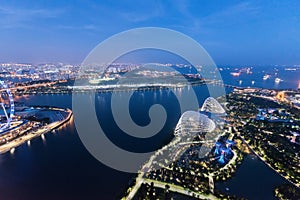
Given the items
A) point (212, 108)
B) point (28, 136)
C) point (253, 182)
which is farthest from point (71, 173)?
point (212, 108)

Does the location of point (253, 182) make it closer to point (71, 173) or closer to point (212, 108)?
point (71, 173)

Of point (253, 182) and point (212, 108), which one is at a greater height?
point (212, 108)

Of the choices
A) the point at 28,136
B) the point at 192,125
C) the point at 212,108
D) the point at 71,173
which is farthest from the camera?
the point at 212,108

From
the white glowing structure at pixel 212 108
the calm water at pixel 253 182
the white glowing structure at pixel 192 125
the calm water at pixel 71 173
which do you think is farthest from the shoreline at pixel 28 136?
Result: the white glowing structure at pixel 212 108

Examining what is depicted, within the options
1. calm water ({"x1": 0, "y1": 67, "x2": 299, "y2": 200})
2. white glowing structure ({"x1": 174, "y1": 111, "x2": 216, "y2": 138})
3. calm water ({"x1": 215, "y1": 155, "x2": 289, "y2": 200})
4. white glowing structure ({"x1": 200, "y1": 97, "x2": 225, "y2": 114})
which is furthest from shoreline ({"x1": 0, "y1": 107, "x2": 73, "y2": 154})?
white glowing structure ({"x1": 200, "y1": 97, "x2": 225, "y2": 114})

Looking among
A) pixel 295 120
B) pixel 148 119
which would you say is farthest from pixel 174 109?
pixel 295 120

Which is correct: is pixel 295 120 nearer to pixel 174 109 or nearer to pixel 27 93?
pixel 174 109

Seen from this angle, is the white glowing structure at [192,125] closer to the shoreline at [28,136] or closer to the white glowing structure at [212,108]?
the white glowing structure at [212,108]

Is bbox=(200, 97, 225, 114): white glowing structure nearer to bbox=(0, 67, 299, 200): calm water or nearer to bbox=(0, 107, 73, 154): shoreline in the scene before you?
bbox=(0, 67, 299, 200): calm water
